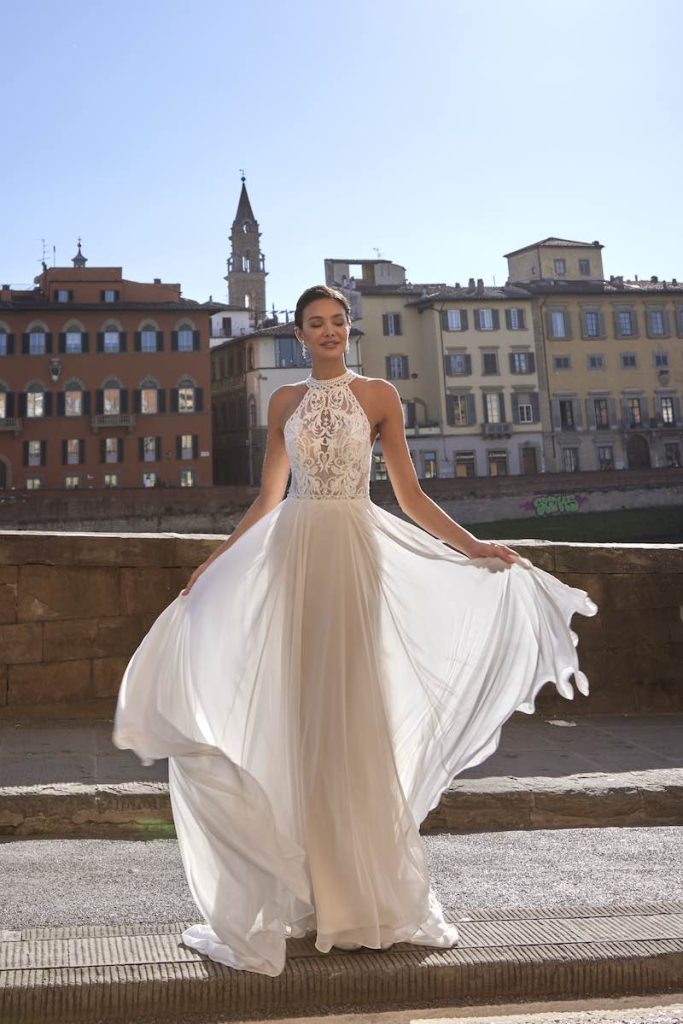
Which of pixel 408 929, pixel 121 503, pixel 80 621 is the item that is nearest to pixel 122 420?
pixel 121 503

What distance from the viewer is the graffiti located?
172 feet

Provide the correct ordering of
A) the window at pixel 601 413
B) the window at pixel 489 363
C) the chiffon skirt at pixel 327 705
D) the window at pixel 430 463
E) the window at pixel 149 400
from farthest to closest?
the window at pixel 601 413 → the window at pixel 489 363 → the window at pixel 430 463 → the window at pixel 149 400 → the chiffon skirt at pixel 327 705

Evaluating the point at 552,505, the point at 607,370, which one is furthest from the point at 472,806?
the point at 607,370

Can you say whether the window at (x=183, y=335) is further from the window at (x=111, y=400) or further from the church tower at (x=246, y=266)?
the church tower at (x=246, y=266)

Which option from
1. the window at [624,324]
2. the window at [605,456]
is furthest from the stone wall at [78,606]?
the window at [624,324]

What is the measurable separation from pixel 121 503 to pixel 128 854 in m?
43.8

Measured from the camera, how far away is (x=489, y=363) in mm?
61719

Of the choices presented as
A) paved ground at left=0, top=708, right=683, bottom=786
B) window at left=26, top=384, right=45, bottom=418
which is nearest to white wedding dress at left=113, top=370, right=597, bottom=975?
paved ground at left=0, top=708, right=683, bottom=786

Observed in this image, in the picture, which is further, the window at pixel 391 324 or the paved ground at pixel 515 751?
the window at pixel 391 324

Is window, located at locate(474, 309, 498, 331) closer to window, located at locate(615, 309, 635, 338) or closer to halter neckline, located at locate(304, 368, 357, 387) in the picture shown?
window, located at locate(615, 309, 635, 338)

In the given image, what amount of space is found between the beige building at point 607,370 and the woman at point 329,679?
60.0 m

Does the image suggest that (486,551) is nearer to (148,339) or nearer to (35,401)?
(35,401)

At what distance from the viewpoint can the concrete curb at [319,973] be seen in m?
2.51

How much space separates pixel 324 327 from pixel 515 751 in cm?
309
